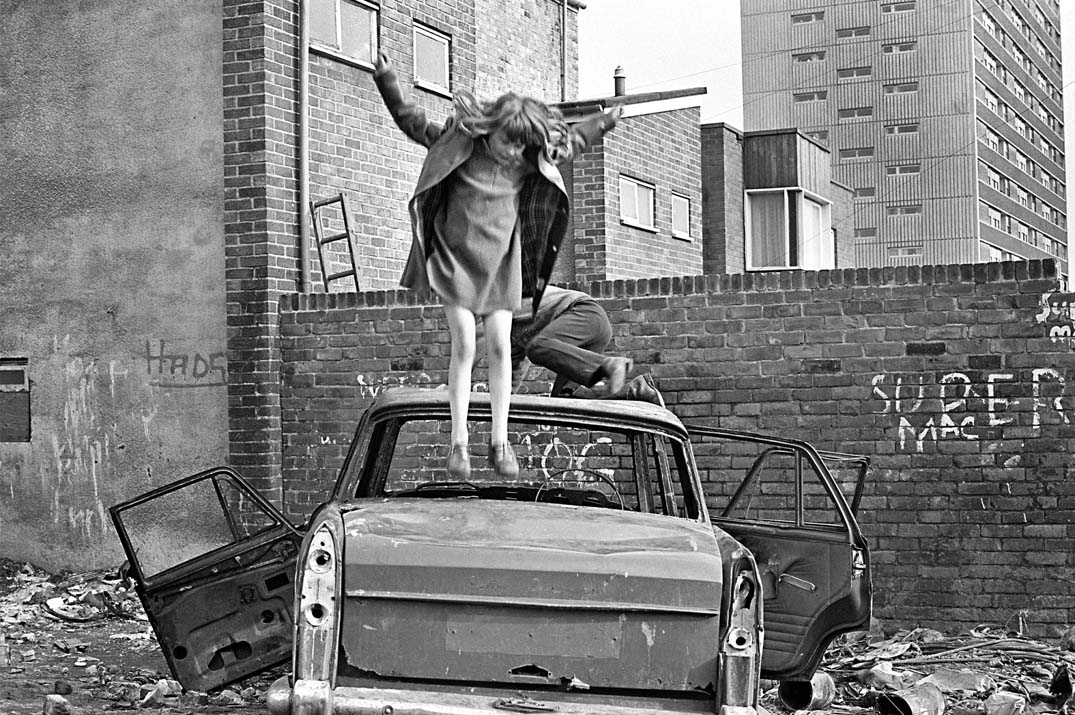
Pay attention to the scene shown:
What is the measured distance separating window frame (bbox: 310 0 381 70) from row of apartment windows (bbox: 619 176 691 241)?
20.8 ft

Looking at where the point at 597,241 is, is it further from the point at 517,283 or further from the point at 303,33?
the point at 517,283

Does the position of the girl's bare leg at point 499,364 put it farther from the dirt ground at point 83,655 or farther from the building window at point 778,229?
the building window at point 778,229

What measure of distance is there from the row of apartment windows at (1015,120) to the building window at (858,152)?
271 inches

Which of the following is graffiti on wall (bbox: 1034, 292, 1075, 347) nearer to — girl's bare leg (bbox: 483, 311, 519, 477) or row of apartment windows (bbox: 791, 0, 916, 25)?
girl's bare leg (bbox: 483, 311, 519, 477)

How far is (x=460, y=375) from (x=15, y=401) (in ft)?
27.2

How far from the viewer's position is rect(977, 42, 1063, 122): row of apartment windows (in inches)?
3312

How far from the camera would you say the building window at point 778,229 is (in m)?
24.8

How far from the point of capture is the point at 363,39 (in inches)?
510

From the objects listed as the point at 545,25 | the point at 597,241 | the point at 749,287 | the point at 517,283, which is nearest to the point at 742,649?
the point at 517,283

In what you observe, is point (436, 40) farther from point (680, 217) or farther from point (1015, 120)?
point (1015, 120)

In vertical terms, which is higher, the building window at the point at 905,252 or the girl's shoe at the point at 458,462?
the building window at the point at 905,252

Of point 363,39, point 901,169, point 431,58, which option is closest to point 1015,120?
point 901,169

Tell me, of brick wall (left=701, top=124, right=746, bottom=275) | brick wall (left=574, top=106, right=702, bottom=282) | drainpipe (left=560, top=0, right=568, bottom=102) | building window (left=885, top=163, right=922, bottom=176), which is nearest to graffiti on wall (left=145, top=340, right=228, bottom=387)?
brick wall (left=574, top=106, right=702, bottom=282)

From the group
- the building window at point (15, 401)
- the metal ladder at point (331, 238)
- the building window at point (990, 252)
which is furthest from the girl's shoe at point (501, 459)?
the building window at point (990, 252)
